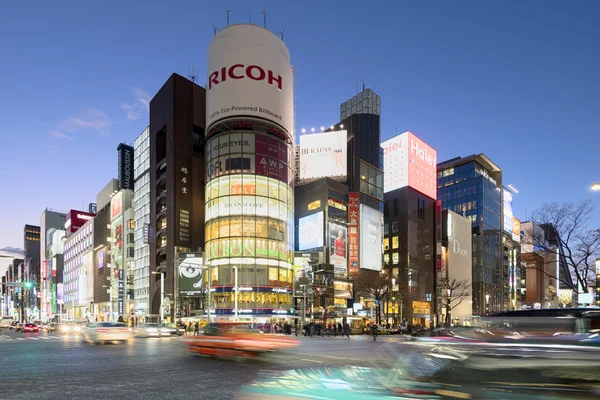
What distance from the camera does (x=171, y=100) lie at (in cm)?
9275

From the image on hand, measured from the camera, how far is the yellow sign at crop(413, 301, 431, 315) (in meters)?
115

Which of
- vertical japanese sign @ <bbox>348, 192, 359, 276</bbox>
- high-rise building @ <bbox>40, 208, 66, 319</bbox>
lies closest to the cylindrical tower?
vertical japanese sign @ <bbox>348, 192, 359, 276</bbox>

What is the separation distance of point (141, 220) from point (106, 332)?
243ft

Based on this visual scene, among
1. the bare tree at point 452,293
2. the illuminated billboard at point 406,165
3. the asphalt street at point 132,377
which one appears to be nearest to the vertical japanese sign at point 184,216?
the bare tree at point 452,293

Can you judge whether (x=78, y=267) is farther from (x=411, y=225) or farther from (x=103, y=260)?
(x=411, y=225)

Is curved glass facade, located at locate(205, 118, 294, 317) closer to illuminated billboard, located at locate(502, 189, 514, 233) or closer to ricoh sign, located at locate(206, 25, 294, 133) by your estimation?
ricoh sign, located at locate(206, 25, 294, 133)

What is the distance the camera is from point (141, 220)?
10356 cm

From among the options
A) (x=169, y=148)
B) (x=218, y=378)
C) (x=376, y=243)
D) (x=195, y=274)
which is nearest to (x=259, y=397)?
(x=218, y=378)

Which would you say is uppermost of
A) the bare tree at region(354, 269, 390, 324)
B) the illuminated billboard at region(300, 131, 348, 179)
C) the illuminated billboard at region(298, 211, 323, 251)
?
the illuminated billboard at region(300, 131, 348, 179)

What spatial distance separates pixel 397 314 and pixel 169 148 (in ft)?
193

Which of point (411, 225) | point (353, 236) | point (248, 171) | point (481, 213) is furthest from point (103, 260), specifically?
point (481, 213)

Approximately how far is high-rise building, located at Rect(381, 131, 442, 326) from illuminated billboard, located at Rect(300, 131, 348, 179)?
102ft

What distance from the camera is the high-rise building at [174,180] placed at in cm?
8725

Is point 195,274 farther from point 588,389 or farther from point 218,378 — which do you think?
point 588,389
